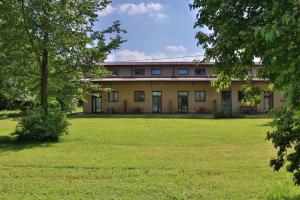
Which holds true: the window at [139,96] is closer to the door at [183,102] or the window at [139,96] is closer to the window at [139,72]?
the window at [139,72]

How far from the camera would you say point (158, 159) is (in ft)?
41.6

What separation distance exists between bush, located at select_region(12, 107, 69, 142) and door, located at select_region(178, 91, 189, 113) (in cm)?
2926

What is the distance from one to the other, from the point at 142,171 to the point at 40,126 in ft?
27.5

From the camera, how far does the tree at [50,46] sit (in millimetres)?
17656

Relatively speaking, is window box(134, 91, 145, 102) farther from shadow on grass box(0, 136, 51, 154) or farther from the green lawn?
the green lawn

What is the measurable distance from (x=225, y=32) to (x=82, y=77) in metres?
15.2

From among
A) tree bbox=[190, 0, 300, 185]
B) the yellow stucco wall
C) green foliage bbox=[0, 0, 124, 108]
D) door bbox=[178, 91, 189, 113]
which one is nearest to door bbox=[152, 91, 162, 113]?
the yellow stucco wall

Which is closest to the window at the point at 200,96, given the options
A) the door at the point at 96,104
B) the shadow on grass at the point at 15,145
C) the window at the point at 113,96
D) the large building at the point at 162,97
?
the large building at the point at 162,97

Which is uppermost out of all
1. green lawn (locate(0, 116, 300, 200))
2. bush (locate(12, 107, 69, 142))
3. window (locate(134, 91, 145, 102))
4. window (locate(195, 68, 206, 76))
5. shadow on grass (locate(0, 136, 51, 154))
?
window (locate(195, 68, 206, 76))

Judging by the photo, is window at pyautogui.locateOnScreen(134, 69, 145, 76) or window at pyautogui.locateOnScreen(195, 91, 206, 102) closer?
window at pyautogui.locateOnScreen(195, 91, 206, 102)

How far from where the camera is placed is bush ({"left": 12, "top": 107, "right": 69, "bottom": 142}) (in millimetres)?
17875

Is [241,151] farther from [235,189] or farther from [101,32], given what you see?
[101,32]

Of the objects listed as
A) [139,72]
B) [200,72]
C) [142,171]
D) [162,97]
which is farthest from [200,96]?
[142,171]

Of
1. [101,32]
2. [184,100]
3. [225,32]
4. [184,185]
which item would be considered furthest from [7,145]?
[184,100]
